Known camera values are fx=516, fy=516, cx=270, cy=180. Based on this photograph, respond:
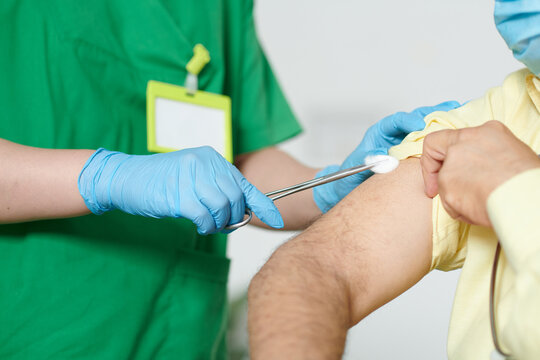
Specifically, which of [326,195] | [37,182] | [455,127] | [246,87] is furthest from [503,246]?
[246,87]

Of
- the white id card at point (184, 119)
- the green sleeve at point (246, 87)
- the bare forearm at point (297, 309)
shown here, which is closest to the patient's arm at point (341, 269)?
the bare forearm at point (297, 309)

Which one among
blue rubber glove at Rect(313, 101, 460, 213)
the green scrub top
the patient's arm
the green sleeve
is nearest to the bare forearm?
the patient's arm

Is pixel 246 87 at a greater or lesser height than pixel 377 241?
greater

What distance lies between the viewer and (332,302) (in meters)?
0.67

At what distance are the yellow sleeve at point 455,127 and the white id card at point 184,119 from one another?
1.51ft

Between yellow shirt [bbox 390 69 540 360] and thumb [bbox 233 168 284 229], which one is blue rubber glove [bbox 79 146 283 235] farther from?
yellow shirt [bbox 390 69 540 360]

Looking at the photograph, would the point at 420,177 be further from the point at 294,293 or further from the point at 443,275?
the point at 443,275

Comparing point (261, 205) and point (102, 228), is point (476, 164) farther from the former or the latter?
point (102, 228)

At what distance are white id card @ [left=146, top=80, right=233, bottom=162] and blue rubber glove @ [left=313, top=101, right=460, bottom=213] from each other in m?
0.25

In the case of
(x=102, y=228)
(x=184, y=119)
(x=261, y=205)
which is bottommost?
(x=102, y=228)

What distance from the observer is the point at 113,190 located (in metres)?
0.90

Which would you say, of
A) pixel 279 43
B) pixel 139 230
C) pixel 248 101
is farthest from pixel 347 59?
pixel 139 230

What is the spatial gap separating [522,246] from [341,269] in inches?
9.9

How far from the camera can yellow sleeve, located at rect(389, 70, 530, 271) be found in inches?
30.6
